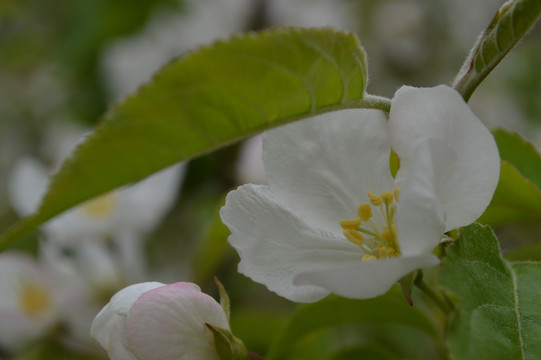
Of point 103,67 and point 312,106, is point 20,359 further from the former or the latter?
point 103,67

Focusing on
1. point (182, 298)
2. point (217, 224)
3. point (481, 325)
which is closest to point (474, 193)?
point (481, 325)

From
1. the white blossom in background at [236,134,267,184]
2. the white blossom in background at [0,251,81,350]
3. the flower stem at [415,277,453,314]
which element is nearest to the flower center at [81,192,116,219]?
the white blossom in background at [0,251,81,350]

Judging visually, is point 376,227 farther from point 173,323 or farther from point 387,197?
point 173,323

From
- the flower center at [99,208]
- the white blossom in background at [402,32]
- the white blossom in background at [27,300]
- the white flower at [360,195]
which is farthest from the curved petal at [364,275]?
the white blossom in background at [402,32]

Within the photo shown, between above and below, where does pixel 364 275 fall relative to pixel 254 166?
above

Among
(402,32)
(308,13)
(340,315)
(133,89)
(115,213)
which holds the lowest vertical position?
(402,32)

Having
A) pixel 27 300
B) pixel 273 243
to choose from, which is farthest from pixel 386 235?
pixel 27 300
